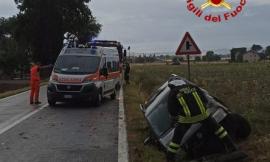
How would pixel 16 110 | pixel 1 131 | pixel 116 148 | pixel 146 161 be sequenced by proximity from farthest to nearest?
pixel 16 110 → pixel 1 131 → pixel 116 148 → pixel 146 161

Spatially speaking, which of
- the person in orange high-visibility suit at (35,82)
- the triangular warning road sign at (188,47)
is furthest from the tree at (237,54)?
the triangular warning road sign at (188,47)

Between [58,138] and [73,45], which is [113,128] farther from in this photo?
[73,45]

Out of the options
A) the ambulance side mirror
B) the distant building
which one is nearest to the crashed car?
the ambulance side mirror

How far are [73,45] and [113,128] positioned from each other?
9.19 meters

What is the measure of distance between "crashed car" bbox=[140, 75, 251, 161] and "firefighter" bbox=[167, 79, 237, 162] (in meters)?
0.16

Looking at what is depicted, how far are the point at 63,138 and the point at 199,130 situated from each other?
4365 mm

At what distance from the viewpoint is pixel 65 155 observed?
35.0ft

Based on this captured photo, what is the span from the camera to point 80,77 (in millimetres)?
20484

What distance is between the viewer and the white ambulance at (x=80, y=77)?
20422 mm

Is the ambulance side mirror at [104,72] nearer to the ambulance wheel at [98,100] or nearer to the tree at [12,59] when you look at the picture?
the ambulance wheel at [98,100]

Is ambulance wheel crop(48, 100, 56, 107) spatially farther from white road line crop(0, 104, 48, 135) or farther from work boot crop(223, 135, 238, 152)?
work boot crop(223, 135, 238, 152)

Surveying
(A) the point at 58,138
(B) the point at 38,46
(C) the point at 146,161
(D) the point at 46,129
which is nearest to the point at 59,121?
(D) the point at 46,129

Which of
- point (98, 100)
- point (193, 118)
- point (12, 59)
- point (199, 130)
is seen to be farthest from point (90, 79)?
point (12, 59)

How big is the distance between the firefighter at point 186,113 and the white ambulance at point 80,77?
11.4m
